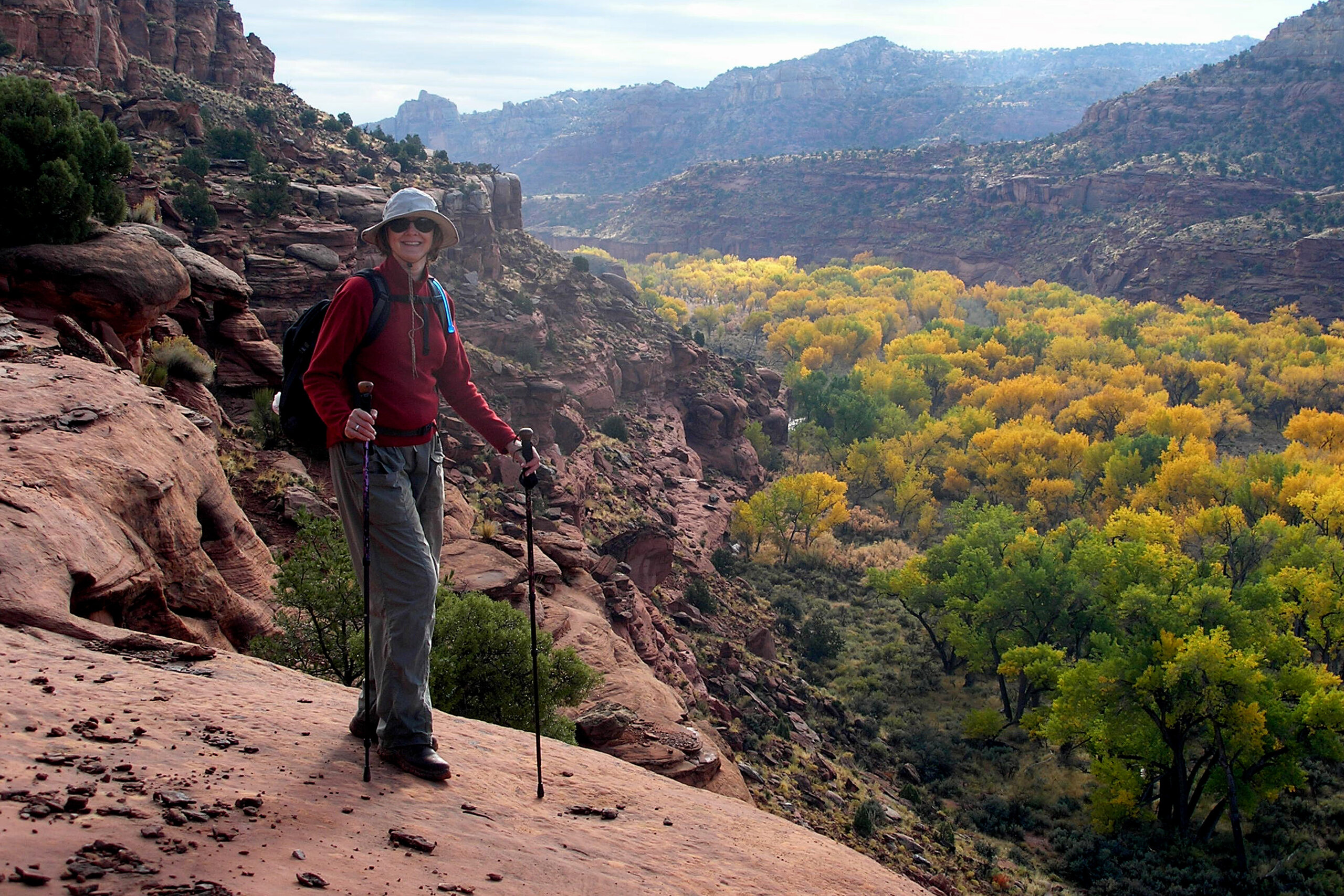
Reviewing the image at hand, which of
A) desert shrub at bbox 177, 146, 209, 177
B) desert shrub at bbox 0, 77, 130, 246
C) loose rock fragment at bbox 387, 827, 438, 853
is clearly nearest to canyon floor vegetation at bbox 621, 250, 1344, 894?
loose rock fragment at bbox 387, 827, 438, 853

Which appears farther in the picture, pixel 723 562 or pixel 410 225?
pixel 723 562

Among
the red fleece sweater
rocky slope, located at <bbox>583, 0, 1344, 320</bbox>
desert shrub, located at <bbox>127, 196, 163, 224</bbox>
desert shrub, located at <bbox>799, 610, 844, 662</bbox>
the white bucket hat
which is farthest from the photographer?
rocky slope, located at <bbox>583, 0, 1344, 320</bbox>

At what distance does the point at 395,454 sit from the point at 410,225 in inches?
48.9

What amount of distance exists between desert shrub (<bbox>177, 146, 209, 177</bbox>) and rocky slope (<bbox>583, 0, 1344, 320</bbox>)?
7671cm

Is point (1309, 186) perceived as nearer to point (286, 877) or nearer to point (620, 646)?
point (620, 646)

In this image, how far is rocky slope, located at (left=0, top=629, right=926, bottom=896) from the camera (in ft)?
11.0

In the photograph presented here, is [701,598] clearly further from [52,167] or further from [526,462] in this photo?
[526,462]

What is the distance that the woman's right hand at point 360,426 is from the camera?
14.5ft

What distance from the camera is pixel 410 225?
5027 millimetres

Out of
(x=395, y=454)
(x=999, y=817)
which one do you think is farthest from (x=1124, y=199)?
(x=395, y=454)

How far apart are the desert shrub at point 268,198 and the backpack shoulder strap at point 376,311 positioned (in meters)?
24.2

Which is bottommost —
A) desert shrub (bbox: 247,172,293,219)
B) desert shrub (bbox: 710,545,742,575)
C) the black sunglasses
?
desert shrub (bbox: 710,545,742,575)

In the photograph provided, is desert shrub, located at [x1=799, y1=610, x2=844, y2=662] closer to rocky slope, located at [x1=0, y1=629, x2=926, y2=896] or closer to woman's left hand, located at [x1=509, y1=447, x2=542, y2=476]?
rocky slope, located at [x1=0, y1=629, x2=926, y2=896]

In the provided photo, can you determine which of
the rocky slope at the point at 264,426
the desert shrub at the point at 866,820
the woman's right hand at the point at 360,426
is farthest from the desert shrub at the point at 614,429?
the woman's right hand at the point at 360,426
